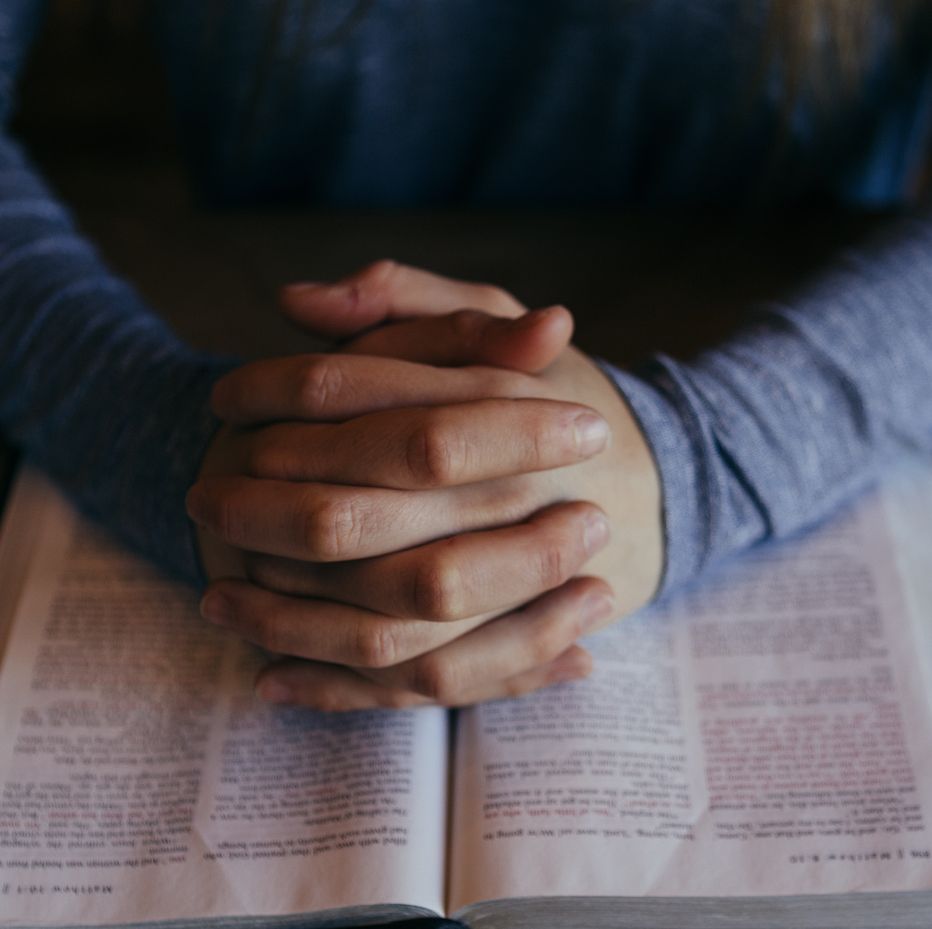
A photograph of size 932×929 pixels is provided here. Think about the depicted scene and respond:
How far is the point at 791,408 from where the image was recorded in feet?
2.08

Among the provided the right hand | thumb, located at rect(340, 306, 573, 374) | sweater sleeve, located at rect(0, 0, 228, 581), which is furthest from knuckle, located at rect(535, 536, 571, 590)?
sweater sleeve, located at rect(0, 0, 228, 581)

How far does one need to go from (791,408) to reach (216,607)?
36 centimetres

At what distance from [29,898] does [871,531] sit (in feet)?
1.70

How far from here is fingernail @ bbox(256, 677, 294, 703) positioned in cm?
56

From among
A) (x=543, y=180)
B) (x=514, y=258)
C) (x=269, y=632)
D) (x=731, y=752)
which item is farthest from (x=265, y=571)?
(x=543, y=180)

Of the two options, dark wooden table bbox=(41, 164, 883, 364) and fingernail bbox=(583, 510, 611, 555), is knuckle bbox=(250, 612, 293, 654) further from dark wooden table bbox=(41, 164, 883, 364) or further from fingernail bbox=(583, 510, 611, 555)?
dark wooden table bbox=(41, 164, 883, 364)

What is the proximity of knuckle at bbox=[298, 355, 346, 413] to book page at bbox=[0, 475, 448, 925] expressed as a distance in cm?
16

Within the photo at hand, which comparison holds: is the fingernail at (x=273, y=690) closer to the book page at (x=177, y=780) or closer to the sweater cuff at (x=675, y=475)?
the book page at (x=177, y=780)

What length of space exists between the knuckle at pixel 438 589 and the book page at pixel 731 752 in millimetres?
97

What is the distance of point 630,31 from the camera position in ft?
2.70

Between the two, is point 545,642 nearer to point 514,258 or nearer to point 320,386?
point 320,386

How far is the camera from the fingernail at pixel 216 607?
56 centimetres

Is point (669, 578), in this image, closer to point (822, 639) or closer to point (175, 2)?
point (822, 639)

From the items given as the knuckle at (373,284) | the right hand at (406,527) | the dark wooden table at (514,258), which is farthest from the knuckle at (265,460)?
the dark wooden table at (514,258)
